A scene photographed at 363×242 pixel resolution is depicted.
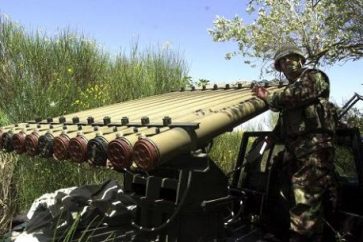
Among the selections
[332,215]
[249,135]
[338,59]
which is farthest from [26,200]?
[338,59]

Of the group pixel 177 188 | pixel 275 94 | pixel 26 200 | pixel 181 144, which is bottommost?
pixel 26 200

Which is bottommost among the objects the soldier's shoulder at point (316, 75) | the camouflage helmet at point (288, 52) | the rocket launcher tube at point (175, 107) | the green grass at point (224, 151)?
the green grass at point (224, 151)

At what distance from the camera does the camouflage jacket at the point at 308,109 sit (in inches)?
177

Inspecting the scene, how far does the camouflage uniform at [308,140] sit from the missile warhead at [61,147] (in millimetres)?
1880

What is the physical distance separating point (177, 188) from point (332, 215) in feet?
4.90

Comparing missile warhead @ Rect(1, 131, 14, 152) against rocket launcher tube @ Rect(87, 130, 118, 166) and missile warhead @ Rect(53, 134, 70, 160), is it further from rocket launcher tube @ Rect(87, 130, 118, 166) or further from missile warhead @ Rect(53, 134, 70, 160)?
rocket launcher tube @ Rect(87, 130, 118, 166)

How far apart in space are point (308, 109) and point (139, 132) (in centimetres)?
173

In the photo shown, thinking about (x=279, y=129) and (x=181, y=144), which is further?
(x=279, y=129)

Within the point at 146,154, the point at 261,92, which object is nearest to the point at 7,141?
the point at 146,154

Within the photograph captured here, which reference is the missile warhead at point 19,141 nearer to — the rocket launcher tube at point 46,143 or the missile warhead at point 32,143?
the missile warhead at point 32,143

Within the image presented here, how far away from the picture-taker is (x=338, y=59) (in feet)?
45.4

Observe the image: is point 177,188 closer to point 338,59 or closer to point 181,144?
point 181,144

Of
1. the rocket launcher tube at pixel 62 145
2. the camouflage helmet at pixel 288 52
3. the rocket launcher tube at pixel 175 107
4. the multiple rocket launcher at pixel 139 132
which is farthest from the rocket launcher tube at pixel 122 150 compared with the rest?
the camouflage helmet at pixel 288 52

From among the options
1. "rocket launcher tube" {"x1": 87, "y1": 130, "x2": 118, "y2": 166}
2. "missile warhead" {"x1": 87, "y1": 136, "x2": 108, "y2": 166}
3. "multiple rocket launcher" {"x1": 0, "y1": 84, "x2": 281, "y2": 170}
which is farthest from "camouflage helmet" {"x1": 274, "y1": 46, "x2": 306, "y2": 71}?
"missile warhead" {"x1": 87, "y1": 136, "x2": 108, "y2": 166}
